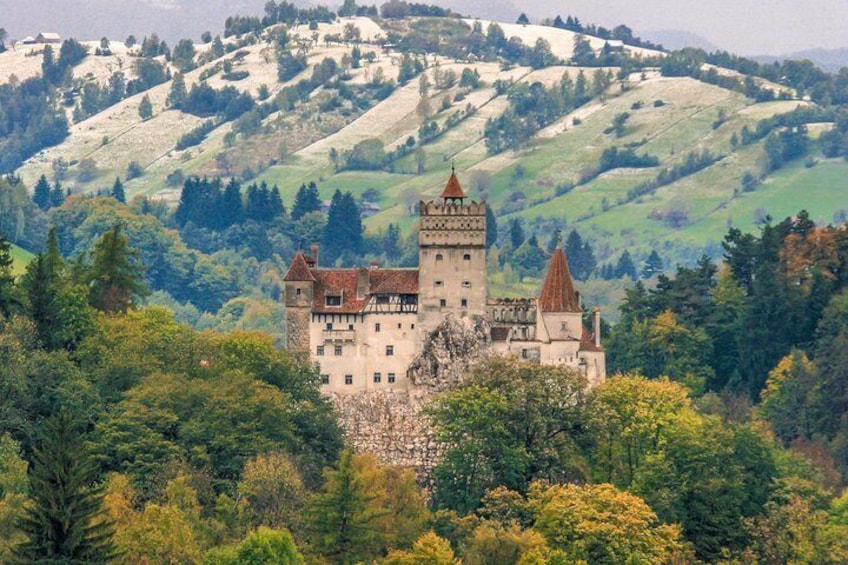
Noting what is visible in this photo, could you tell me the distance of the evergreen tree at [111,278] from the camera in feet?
414

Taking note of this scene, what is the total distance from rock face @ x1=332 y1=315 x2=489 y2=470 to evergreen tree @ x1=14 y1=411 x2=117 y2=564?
2593 cm

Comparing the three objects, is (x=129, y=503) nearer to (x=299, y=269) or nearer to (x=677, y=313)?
(x=299, y=269)

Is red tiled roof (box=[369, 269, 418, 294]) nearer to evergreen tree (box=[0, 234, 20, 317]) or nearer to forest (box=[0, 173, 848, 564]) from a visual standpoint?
forest (box=[0, 173, 848, 564])

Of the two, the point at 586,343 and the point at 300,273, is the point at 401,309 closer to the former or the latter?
the point at 300,273

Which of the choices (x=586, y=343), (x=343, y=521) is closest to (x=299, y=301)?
(x=586, y=343)

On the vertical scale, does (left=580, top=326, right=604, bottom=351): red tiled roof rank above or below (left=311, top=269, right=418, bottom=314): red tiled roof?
Result: below

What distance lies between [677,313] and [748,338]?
19.9 ft

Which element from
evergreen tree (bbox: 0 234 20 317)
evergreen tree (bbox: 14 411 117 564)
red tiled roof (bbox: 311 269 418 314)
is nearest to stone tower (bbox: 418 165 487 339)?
red tiled roof (bbox: 311 269 418 314)

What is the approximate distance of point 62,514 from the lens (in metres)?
86.6

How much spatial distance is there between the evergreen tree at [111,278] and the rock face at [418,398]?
17.7 meters

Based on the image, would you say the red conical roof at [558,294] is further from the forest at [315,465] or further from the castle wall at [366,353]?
the castle wall at [366,353]

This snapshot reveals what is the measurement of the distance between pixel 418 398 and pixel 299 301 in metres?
7.66

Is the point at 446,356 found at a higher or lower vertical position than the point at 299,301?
lower

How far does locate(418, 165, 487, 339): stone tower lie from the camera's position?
11488 cm
